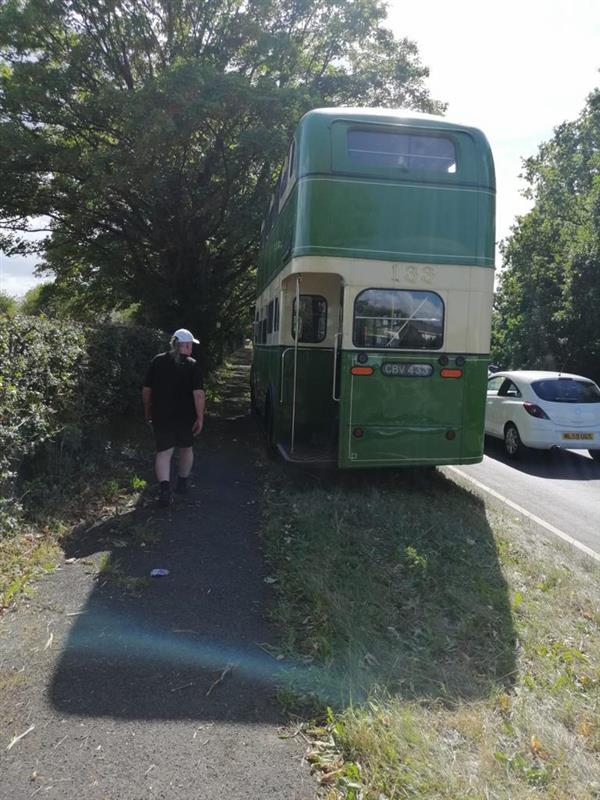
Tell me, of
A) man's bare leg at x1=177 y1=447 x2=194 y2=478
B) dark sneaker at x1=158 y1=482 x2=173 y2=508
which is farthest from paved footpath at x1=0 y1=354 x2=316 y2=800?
man's bare leg at x1=177 y1=447 x2=194 y2=478

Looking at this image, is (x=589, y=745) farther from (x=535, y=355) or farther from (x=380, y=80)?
(x=535, y=355)

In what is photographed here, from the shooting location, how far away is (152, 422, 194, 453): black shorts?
6809 millimetres

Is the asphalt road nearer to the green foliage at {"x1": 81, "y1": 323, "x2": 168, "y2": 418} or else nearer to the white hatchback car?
the white hatchback car

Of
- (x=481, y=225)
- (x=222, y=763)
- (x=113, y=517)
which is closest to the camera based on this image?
(x=222, y=763)

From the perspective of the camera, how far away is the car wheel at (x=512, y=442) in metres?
11.5

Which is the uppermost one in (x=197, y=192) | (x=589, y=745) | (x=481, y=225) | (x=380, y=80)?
(x=380, y=80)

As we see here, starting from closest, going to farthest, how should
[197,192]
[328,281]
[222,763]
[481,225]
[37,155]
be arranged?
[222,763], [481,225], [328,281], [37,155], [197,192]

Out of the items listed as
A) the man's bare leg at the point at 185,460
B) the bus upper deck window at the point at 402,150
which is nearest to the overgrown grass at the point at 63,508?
the man's bare leg at the point at 185,460

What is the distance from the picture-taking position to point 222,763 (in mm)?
2918

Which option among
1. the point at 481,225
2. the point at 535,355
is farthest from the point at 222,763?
the point at 535,355

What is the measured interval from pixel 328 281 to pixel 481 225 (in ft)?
8.07

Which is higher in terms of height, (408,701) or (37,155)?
(37,155)

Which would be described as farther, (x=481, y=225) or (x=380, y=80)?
(x=380, y=80)

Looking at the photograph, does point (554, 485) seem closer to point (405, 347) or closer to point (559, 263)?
point (405, 347)
